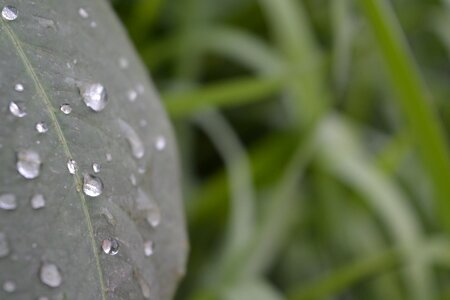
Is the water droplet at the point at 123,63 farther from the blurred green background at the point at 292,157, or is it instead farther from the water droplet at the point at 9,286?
the blurred green background at the point at 292,157

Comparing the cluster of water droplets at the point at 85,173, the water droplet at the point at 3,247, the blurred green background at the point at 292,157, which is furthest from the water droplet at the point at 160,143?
the blurred green background at the point at 292,157

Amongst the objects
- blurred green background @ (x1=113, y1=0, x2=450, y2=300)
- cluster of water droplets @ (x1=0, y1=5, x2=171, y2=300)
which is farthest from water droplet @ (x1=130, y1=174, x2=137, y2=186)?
blurred green background @ (x1=113, y1=0, x2=450, y2=300)

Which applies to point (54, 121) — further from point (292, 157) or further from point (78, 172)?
point (292, 157)

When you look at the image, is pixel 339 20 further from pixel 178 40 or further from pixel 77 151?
pixel 77 151

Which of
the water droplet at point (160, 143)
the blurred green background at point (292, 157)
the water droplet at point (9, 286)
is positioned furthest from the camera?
the blurred green background at point (292, 157)

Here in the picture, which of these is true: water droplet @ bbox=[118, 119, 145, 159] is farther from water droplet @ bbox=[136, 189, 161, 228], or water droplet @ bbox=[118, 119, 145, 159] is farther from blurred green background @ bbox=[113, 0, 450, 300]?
blurred green background @ bbox=[113, 0, 450, 300]

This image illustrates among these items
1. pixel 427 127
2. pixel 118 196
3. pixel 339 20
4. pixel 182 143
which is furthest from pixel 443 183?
pixel 118 196
